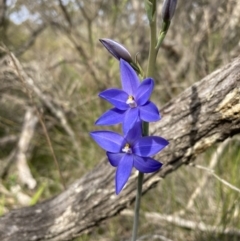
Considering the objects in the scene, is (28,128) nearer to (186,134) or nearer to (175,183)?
(175,183)

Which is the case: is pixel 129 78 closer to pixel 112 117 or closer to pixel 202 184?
pixel 112 117

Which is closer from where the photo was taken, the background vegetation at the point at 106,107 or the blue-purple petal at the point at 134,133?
the blue-purple petal at the point at 134,133

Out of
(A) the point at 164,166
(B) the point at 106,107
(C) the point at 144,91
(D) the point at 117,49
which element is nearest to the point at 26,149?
(B) the point at 106,107

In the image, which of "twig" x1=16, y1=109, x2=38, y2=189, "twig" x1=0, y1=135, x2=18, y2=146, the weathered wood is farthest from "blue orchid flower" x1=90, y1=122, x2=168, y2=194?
"twig" x1=0, y1=135, x2=18, y2=146

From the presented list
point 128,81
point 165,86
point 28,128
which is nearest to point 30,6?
point 28,128

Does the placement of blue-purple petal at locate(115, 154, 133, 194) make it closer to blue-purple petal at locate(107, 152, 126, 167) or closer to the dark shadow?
blue-purple petal at locate(107, 152, 126, 167)

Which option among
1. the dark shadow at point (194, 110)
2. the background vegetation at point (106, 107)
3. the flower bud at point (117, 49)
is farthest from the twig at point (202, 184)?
the flower bud at point (117, 49)

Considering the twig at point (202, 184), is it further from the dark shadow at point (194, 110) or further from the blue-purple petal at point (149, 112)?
the blue-purple petal at point (149, 112)
